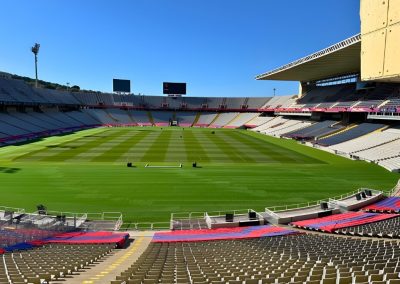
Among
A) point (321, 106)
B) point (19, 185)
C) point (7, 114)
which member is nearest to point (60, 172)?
point (19, 185)

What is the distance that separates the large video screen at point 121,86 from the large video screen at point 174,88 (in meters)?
14.7

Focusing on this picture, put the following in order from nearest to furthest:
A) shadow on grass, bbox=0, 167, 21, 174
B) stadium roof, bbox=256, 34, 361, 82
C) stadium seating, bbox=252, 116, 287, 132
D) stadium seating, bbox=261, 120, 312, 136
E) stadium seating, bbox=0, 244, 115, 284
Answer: stadium seating, bbox=0, 244, 115, 284, shadow on grass, bbox=0, 167, 21, 174, stadium roof, bbox=256, 34, 361, 82, stadium seating, bbox=261, 120, 312, 136, stadium seating, bbox=252, 116, 287, 132

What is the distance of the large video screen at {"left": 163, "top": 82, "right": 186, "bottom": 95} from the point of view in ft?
423

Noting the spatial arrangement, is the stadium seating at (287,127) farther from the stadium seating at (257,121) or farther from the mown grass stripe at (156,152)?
the mown grass stripe at (156,152)

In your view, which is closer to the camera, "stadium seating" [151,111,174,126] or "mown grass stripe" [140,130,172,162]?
"mown grass stripe" [140,130,172,162]

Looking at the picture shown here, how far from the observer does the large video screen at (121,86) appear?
5077 inches

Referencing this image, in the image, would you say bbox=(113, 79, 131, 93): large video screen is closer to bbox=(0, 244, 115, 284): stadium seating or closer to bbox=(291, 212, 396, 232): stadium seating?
bbox=(291, 212, 396, 232): stadium seating

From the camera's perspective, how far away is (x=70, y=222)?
21109 millimetres

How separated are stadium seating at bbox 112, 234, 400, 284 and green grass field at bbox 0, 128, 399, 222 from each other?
29.2 feet

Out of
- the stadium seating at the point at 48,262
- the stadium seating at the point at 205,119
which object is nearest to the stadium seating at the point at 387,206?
the stadium seating at the point at 48,262

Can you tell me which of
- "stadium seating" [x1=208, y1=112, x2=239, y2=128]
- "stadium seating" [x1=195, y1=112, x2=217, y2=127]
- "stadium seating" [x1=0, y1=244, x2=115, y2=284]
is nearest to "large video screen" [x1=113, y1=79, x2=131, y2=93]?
"stadium seating" [x1=195, y1=112, x2=217, y2=127]

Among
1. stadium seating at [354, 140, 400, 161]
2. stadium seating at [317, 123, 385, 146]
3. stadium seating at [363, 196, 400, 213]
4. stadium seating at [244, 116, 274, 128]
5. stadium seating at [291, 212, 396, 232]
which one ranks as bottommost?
stadium seating at [291, 212, 396, 232]

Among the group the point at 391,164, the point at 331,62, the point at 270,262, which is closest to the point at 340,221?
the point at 270,262

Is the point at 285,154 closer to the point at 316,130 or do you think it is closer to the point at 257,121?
the point at 316,130
